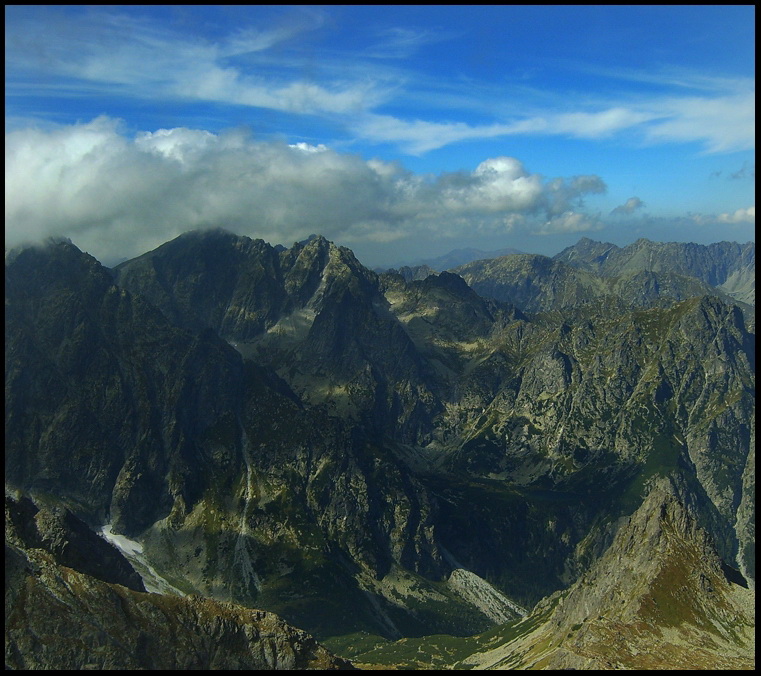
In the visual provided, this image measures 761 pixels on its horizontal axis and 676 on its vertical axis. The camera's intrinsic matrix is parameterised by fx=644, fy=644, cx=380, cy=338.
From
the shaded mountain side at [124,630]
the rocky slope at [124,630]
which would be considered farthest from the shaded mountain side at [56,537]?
the shaded mountain side at [124,630]

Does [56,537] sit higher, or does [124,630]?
[56,537]

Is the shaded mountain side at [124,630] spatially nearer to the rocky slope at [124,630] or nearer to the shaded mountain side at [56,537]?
the rocky slope at [124,630]

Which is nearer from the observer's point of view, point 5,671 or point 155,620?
point 5,671

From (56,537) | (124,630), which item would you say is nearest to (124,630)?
(124,630)

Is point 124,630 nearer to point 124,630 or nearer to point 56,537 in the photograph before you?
point 124,630

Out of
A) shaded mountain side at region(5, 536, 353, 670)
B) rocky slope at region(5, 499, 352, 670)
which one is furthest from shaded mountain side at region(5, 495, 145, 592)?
shaded mountain side at region(5, 536, 353, 670)

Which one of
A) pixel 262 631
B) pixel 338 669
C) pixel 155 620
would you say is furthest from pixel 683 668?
pixel 155 620

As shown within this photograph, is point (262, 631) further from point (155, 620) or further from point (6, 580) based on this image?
point (6, 580)

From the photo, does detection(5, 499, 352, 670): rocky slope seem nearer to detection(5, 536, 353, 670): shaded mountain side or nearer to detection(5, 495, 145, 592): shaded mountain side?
detection(5, 536, 353, 670): shaded mountain side
